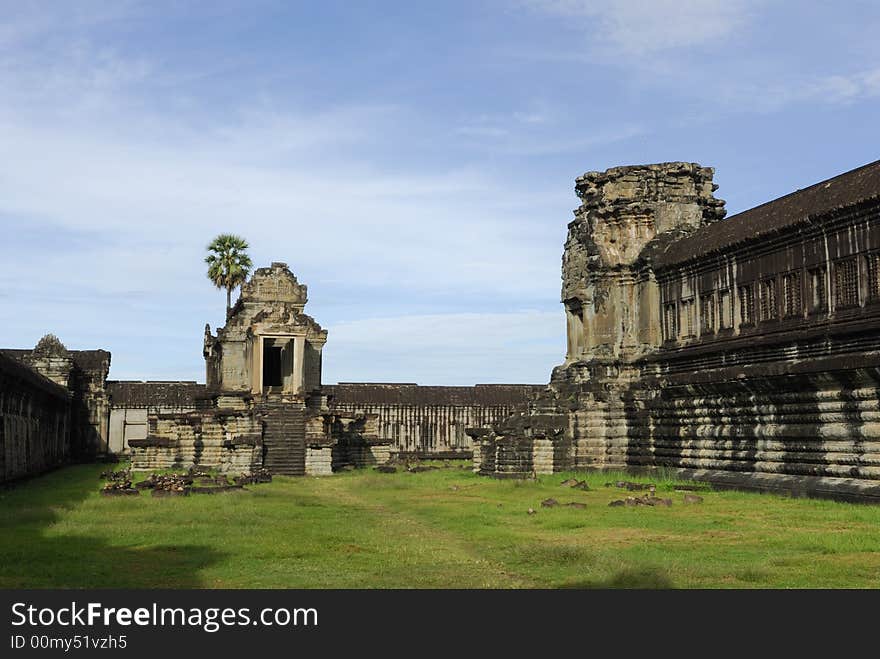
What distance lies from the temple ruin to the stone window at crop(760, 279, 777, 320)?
→ 0.05m

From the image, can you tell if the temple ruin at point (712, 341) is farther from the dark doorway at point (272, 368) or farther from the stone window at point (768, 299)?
the dark doorway at point (272, 368)

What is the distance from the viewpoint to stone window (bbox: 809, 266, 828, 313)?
1168 inches

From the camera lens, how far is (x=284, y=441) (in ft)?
157

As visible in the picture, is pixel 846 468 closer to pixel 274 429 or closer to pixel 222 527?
pixel 222 527

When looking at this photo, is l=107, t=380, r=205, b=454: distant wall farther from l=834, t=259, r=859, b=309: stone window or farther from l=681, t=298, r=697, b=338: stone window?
l=834, t=259, r=859, b=309: stone window

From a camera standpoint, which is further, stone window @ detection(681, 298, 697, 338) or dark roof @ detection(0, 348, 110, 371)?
dark roof @ detection(0, 348, 110, 371)

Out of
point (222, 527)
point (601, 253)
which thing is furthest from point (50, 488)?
point (601, 253)

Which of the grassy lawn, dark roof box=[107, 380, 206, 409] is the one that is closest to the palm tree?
dark roof box=[107, 380, 206, 409]

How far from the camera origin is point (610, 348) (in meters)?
39.0

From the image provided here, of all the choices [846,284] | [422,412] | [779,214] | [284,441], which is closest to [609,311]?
[779,214]

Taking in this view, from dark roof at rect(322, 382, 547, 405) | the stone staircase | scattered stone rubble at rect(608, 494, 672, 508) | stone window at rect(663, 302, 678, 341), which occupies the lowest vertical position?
scattered stone rubble at rect(608, 494, 672, 508)

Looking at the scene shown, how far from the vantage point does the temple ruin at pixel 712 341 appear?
89.2ft

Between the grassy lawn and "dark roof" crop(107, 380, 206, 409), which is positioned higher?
"dark roof" crop(107, 380, 206, 409)

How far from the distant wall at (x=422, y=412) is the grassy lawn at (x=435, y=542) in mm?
31239
